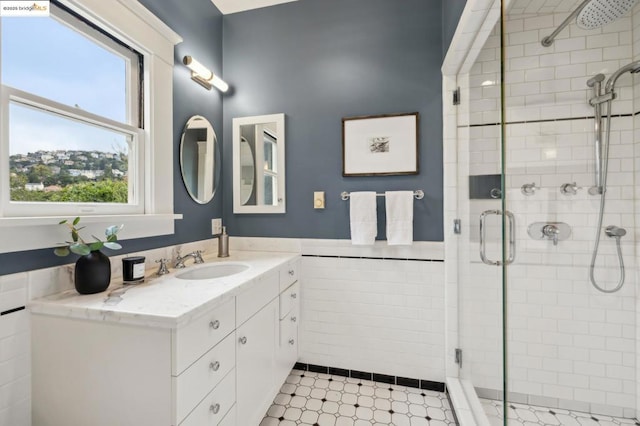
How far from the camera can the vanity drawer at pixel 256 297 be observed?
1.21m

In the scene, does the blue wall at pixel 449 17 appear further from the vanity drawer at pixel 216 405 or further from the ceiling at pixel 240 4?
the vanity drawer at pixel 216 405

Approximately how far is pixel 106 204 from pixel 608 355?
8.72 feet

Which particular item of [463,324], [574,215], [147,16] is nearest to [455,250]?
[463,324]

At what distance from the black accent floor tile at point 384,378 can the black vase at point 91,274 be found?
1.67m

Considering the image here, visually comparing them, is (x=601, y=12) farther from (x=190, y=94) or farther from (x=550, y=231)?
(x=190, y=94)

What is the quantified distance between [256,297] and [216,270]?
17.5 inches

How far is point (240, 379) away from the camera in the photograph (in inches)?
47.6

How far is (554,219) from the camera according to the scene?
1.55 m

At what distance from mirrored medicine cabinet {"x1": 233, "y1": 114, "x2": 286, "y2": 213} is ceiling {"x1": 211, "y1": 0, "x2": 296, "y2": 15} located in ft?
2.71

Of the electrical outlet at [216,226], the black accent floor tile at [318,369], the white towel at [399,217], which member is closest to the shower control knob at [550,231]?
the white towel at [399,217]

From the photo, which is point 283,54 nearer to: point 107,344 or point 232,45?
point 232,45

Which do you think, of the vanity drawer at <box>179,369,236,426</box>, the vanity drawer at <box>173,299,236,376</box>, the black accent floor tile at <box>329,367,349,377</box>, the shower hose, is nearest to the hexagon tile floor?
the black accent floor tile at <box>329,367,349,377</box>

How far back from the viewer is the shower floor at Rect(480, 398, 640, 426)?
1.36m

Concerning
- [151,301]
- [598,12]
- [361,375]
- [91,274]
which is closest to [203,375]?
[151,301]
